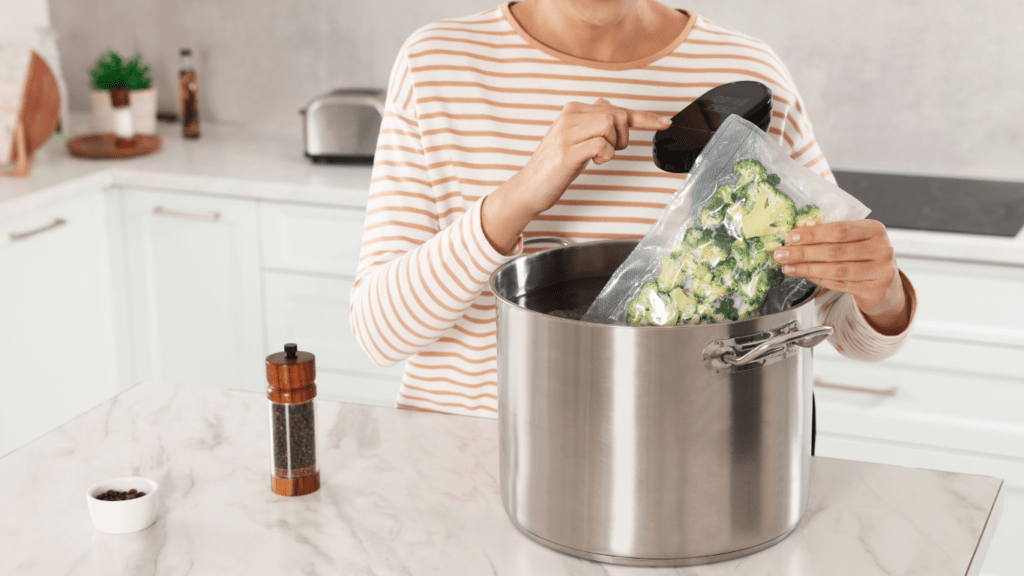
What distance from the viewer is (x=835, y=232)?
0.65 metres

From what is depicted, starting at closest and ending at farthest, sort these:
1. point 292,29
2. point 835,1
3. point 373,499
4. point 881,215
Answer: point 373,499 < point 881,215 < point 835,1 < point 292,29

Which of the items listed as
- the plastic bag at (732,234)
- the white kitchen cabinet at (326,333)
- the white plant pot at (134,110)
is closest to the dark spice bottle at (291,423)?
the plastic bag at (732,234)

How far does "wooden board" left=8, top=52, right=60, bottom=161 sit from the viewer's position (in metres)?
2.09

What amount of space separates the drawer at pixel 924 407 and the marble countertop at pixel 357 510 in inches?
37.5

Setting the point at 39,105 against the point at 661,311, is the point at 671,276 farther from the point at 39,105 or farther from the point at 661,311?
the point at 39,105

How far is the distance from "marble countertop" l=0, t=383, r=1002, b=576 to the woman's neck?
41 cm

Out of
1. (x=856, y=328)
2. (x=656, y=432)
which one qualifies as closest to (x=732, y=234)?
(x=656, y=432)

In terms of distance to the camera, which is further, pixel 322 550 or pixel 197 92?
pixel 197 92

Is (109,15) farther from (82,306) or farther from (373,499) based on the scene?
(373,499)

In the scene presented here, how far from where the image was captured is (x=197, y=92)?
2.43 metres

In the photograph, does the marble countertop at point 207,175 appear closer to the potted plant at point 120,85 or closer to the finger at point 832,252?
the potted plant at point 120,85

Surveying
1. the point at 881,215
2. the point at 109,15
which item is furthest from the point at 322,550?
the point at 109,15

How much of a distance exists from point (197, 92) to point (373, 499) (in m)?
1.91

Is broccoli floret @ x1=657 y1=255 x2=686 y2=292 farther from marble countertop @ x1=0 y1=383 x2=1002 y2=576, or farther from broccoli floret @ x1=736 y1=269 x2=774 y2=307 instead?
marble countertop @ x1=0 y1=383 x2=1002 y2=576
